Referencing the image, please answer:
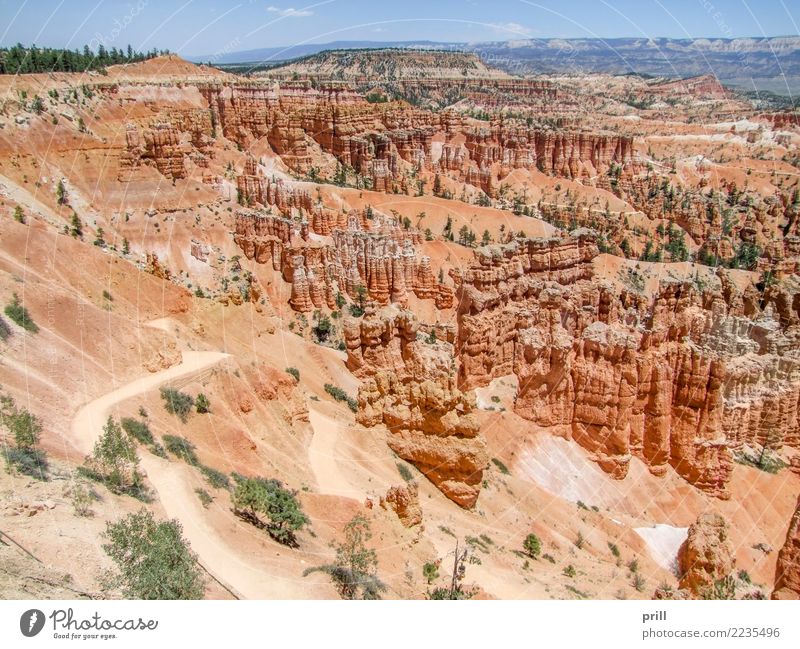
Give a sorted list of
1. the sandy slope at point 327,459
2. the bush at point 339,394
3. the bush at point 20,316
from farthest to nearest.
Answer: the bush at point 339,394 → the bush at point 20,316 → the sandy slope at point 327,459

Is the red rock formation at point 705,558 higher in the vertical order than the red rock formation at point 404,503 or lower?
lower

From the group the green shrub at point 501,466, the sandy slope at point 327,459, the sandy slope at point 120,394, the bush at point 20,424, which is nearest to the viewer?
the bush at point 20,424

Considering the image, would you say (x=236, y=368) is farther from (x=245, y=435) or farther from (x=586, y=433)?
(x=586, y=433)

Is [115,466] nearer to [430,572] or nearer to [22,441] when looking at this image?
[22,441]

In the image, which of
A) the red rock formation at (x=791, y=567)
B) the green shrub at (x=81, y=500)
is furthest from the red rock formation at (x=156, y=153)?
the red rock formation at (x=791, y=567)

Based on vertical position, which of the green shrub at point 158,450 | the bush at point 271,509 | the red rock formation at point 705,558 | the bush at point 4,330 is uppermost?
the bush at point 4,330

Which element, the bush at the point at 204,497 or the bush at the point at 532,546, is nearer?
the bush at the point at 204,497

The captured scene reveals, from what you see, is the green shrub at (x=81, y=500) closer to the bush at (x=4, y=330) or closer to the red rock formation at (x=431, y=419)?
the bush at (x=4, y=330)
